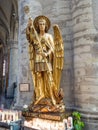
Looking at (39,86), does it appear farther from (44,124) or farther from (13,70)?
(13,70)

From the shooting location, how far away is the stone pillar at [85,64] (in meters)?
4.37

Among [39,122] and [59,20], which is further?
[59,20]

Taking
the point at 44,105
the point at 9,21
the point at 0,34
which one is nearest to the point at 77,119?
the point at 44,105

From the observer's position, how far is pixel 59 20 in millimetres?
5703

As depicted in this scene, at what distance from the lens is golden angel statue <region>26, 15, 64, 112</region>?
4254 mm

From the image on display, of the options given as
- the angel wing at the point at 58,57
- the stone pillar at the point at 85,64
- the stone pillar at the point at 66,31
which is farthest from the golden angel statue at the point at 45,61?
the stone pillar at the point at 66,31

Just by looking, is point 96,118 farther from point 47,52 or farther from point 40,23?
point 40,23

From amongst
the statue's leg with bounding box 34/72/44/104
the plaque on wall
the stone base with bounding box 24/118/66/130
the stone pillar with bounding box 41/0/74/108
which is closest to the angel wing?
the statue's leg with bounding box 34/72/44/104

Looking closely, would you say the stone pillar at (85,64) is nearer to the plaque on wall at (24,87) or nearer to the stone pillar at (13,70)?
the plaque on wall at (24,87)

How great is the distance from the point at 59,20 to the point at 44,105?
263cm

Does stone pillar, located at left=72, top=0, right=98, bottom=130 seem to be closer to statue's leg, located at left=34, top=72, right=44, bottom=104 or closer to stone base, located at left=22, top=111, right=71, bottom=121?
stone base, located at left=22, top=111, right=71, bottom=121

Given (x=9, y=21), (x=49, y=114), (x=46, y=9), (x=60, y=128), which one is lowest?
(x=60, y=128)

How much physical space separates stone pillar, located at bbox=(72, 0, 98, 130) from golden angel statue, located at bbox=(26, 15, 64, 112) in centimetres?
63

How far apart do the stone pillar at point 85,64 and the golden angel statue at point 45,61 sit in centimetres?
63
